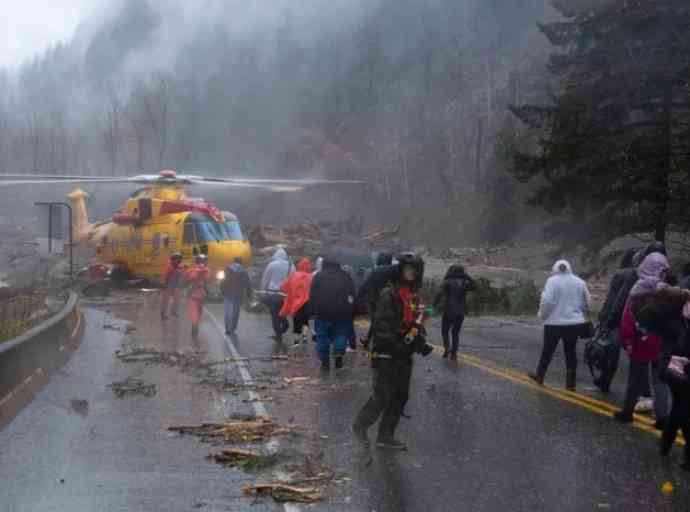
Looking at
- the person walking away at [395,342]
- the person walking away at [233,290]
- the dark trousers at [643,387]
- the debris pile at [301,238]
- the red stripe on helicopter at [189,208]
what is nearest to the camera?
the person walking away at [395,342]

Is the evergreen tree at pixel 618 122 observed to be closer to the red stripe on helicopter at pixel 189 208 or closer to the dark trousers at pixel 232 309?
the dark trousers at pixel 232 309

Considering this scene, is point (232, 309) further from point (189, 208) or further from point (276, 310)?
point (189, 208)

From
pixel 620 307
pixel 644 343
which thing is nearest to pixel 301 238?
pixel 620 307

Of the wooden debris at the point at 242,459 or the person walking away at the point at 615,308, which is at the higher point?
the person walking away at the point at 615,308

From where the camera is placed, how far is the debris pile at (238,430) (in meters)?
8.69

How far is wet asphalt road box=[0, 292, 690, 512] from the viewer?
6.71m

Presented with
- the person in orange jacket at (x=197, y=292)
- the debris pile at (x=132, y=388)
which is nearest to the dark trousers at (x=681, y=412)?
the debris pile at (x=132, y=388)

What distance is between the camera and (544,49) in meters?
77.2

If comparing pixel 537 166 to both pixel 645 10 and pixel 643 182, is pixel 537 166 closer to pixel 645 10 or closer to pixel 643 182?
pixel 643 182

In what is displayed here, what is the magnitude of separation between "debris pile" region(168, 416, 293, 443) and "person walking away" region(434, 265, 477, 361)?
5.83 m

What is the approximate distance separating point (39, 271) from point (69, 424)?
28.2 meters

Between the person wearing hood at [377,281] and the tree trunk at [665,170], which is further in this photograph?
the tree trunk at [665,170]

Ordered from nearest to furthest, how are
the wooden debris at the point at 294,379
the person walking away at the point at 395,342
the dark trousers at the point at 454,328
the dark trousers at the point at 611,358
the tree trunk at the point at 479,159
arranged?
the person walking away at the point at 395,342
the dark trousers at the point at 611,358
the wooden debris at the point at 294,379
the dark trousers at the point at 454,328
the tree trunk at the point at 479,159

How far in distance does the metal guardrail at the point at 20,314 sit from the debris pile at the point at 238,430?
5.52 m
